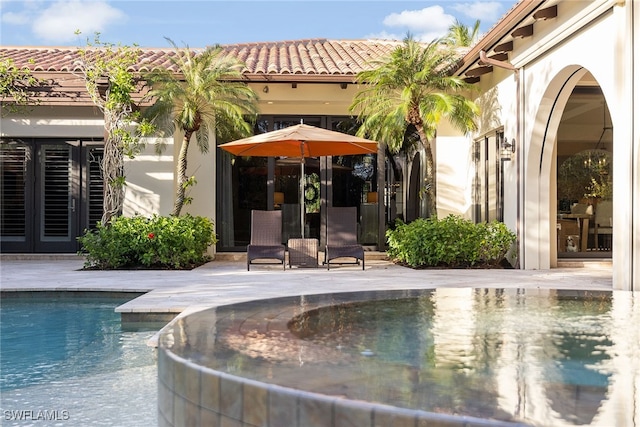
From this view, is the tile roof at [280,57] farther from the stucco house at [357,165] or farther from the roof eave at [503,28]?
the roof eave at [503,28]

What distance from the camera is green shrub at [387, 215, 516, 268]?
504 inches

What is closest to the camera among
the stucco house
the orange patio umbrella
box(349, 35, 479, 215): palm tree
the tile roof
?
the orange patio umbrella

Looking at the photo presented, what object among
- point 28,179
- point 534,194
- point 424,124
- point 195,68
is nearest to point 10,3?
point 28,179

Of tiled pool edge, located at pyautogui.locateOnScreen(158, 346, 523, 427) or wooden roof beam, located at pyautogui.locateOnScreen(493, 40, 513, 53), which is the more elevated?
wooden roof beam, located at pyautogui.locateOnScreen(493, 40, 513, 53)

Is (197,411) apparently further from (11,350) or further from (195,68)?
(195,68)

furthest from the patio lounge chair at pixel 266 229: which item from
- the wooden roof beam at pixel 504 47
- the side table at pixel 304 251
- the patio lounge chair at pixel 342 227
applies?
the wooden roof beam at pixel 504 47

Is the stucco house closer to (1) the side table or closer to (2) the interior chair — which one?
(2) the interior chair

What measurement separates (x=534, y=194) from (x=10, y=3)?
36472mm

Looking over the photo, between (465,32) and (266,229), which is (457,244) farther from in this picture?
(465,32)

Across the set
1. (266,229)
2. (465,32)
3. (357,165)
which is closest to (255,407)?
(266,229)

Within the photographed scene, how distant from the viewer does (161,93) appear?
42.2 ft

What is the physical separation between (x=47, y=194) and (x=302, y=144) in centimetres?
692

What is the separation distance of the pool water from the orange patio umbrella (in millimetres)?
4854

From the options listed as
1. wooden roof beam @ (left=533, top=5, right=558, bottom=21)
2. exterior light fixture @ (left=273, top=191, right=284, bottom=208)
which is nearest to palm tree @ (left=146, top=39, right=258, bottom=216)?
exterior light fixture @ (left=273, top=191, right=284, bottom=208)
